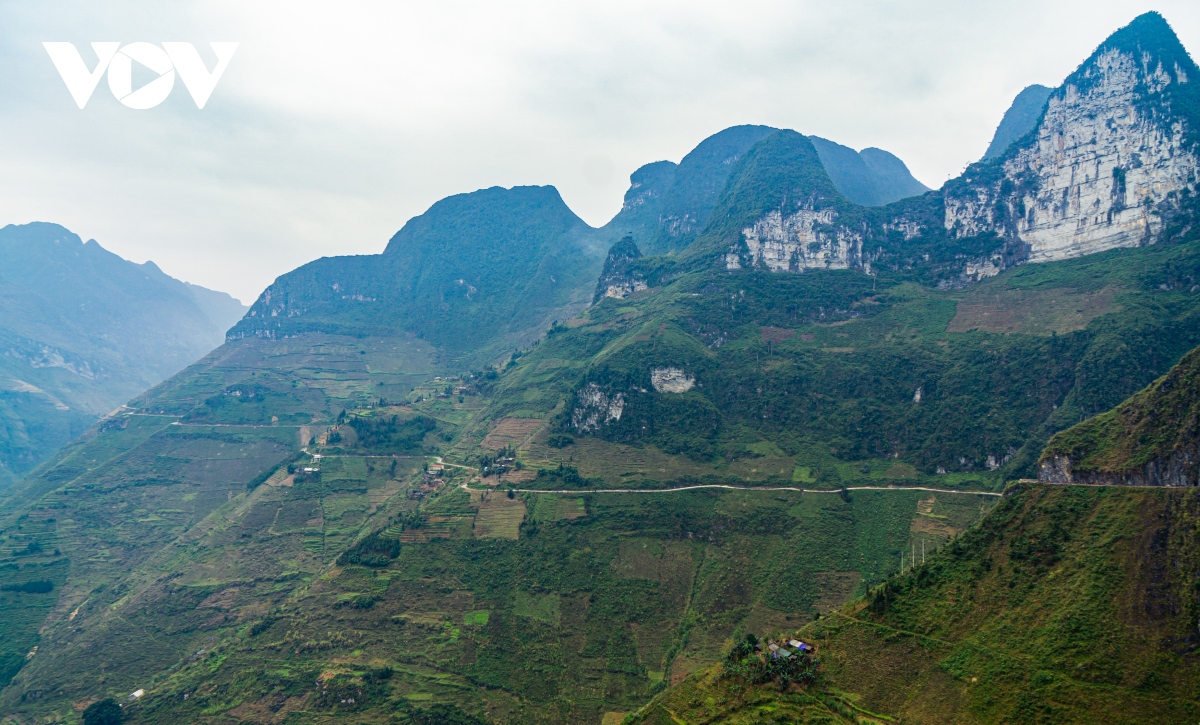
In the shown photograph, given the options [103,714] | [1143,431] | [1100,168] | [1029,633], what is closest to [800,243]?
[1100,168]

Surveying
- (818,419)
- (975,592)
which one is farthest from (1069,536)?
(818,419)

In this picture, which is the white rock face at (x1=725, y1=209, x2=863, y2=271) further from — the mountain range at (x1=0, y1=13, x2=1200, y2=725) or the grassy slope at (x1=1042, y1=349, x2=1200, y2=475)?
the grassy slope at (x1=1042, y1=349, x2=1200, y2=475)

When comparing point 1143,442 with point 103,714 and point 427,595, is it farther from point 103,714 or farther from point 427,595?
point 103,714

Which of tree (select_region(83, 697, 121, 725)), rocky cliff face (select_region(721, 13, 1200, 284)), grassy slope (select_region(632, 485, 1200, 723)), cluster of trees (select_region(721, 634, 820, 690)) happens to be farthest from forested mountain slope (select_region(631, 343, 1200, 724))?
rocky cliff face (select_region(721, 13, 1200, 284))

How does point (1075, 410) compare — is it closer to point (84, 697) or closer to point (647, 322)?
point (647, 322)

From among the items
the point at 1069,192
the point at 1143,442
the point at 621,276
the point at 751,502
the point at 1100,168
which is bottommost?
the point at 751,502
